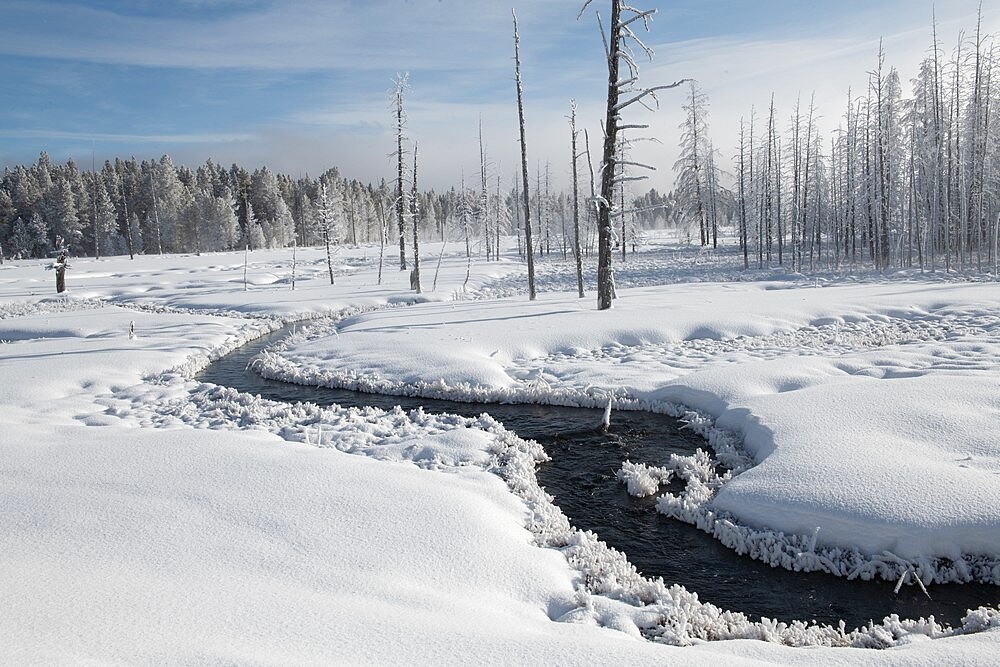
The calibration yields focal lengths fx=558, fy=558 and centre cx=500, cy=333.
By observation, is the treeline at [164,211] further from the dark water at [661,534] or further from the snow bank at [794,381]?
the dark water at [661,534]

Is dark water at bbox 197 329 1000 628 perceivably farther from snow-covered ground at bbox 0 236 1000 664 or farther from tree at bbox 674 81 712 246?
tree at bbox 674 81 712 246

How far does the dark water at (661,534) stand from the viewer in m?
5.02

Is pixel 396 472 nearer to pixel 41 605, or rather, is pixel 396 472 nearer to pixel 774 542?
pixel 41 605

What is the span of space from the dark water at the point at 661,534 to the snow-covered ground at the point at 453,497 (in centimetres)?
26

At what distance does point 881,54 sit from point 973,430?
4094 cm

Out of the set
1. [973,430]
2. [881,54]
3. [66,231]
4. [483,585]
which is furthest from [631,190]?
[66,231]

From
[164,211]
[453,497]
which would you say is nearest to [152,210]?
[164,211]

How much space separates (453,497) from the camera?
6613 mm

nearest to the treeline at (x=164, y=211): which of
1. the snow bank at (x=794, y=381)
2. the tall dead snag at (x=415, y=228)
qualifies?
the tall dead snag at (x=415, y=228)

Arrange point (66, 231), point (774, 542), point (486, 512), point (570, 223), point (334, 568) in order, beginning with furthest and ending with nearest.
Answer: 1. point (570, 223)
2. point (66, 231)
3. point (486, 512)
4. point (774, 542)
5. point (334, 568)

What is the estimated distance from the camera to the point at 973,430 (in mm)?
7152

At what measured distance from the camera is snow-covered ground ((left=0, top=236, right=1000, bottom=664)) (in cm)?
378

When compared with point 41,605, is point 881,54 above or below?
above

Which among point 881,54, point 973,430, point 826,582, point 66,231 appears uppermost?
point 881,54
